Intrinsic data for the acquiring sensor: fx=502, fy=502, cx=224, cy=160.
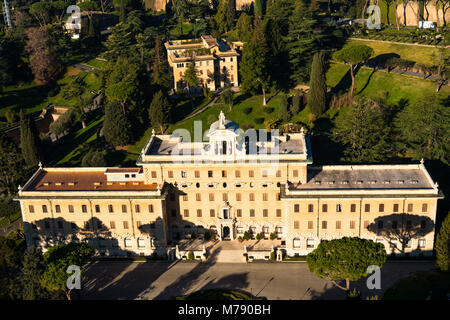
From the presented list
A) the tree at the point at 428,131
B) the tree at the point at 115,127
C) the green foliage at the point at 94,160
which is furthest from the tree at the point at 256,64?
the green foliage at the point at 94,160

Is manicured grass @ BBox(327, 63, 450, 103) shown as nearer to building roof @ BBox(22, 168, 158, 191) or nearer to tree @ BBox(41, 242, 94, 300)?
building roof @ BBox(22, 168, 158, 191)

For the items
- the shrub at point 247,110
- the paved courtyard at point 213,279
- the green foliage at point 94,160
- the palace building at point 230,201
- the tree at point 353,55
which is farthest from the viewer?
the shrub at point 247,110

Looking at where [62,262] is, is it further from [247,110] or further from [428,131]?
[428,131]

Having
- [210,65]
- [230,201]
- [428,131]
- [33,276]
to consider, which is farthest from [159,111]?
[428,131]

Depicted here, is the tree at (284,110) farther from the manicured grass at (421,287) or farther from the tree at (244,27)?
the manicured grass at (421,287)

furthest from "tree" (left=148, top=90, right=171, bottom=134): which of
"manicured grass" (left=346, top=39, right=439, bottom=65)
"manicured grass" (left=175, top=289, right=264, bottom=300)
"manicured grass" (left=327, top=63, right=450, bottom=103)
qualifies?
"manicured grass" (left=346, top=39, right=439, bottom=65)

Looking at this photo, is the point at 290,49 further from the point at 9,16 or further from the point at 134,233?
the point at 9,16
